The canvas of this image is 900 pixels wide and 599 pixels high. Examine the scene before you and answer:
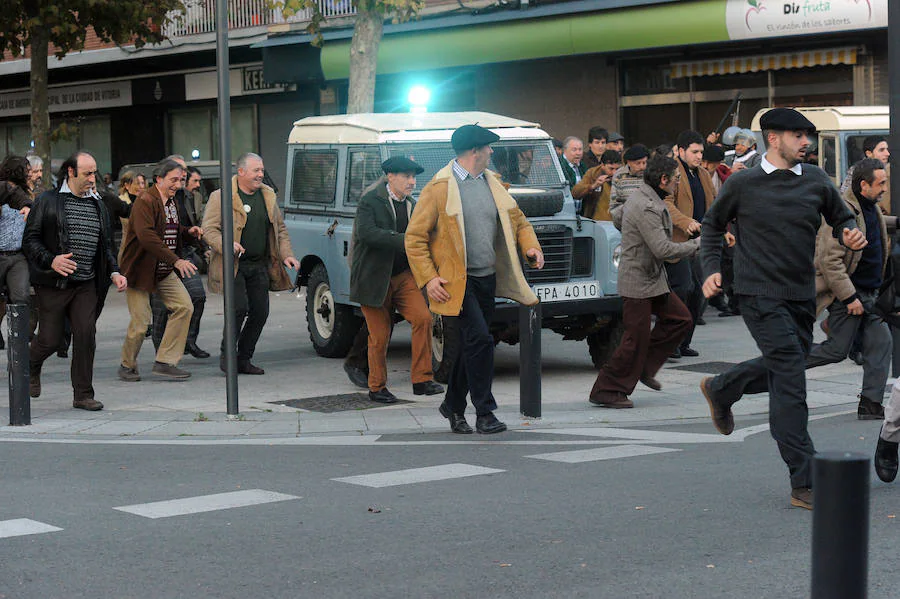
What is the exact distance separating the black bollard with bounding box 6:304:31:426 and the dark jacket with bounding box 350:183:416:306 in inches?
92.1

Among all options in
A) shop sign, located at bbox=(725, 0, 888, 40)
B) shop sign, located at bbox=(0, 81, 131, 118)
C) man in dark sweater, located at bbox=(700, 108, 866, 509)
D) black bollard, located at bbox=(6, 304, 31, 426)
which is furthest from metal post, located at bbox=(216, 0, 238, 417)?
shop sign, located at bbox=(0, 81, 131, 118)

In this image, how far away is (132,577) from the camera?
570cm

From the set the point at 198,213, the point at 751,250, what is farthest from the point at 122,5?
the point at 751,250

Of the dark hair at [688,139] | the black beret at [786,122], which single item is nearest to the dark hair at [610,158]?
the dark hair at [688,139]

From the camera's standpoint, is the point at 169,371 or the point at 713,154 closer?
the point at 169,371

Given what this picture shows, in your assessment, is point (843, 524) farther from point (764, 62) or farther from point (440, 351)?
point (764, 62)

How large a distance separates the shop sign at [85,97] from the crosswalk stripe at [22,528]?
29020 mm

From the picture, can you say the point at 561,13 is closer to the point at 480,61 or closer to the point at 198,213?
the point at 480,61

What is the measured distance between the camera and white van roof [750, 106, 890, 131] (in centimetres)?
1745

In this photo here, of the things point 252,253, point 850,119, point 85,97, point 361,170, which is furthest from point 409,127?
point 85,97

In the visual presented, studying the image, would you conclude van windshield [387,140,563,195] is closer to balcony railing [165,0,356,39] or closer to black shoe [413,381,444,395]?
black shoe [413,381,444,395]

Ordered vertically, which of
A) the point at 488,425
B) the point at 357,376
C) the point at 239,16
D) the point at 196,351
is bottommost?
the point at 488,425

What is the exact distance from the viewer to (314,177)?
1427cm

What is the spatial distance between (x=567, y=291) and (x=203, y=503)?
548cm
